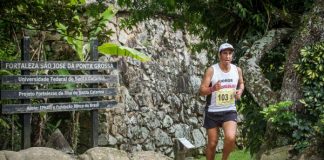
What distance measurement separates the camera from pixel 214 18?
677 centimetres

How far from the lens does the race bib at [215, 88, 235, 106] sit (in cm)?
566

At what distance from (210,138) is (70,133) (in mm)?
4561

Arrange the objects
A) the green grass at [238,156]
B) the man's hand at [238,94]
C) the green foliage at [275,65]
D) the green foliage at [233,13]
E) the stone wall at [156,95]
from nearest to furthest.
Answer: the man's hand at [238,94]
the green foliage at [233,13]
the green foliage at [275,65]
the stone wall at [156,95]
the green grass at [238,156]

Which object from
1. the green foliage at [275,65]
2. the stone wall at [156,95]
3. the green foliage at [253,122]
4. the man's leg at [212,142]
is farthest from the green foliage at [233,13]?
the stone wall at [156,95]

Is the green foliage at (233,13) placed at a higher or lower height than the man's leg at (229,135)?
higher

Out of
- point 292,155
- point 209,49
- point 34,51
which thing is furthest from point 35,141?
point 292,155

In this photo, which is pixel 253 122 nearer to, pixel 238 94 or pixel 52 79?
pixel 238 94

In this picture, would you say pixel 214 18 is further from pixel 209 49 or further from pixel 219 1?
pixel 209 49

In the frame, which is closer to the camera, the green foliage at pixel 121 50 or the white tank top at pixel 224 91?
the white tank top at pixel 224 91

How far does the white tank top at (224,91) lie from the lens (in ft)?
18.6

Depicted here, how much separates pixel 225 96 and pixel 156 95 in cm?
553

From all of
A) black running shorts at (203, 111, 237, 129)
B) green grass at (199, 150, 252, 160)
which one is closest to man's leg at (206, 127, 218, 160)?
black running shorts at (203, 111, 237, 129)

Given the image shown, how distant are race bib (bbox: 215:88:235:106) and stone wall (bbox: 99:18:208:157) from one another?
189 inches

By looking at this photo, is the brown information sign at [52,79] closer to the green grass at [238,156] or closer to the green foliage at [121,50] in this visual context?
the green foliage at [121,50]
